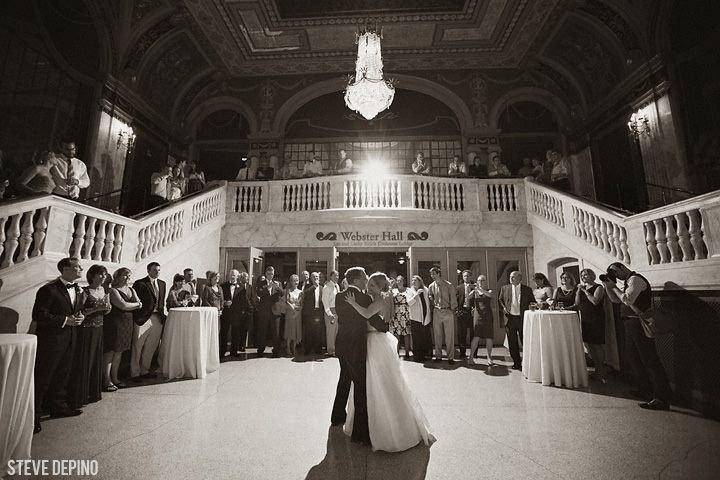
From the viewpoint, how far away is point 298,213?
336 inches

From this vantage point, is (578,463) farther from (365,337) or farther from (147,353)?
(147,353)

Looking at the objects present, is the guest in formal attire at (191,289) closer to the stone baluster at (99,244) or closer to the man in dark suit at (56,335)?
the stone baluster at (99,244)

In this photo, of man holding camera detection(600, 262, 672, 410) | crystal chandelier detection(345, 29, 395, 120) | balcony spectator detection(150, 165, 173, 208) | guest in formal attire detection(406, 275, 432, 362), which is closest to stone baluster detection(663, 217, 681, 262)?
man holding camera detection(600, 262, 672, 410)

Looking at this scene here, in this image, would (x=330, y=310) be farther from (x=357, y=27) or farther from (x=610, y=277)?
(x=357, y=27)

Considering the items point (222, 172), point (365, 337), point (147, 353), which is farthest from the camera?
point (222, 172)

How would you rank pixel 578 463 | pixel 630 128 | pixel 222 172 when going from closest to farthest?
1. pixel 578 463
2. pixel 630 128
3. pixel 222 172

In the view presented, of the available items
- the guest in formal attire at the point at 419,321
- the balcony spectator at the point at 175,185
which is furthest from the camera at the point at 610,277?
the balcony spectator at the point at 175,185

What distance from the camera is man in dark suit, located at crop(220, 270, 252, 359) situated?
631 centimetres

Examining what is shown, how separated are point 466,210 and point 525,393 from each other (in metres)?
5.25

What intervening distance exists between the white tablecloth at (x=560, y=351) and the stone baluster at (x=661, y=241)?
4.66 ft

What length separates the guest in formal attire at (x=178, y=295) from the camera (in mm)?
5008

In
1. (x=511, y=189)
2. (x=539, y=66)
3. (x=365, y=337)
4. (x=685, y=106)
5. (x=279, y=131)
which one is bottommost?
(x=365, y=337)

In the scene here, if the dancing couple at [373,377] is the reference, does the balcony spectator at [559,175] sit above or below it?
above

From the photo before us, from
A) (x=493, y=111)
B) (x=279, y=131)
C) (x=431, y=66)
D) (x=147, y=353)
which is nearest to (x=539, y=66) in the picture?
(x=493, y=111)
